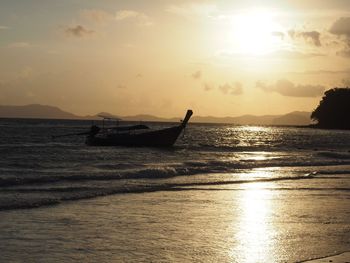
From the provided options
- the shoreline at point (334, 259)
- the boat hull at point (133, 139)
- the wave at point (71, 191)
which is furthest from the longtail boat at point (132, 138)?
the shoreline at point (334, 259)

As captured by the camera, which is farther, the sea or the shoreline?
the sea

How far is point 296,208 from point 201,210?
298 centimetres

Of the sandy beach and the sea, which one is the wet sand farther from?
the sea

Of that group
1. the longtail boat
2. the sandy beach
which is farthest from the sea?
the longtail boat

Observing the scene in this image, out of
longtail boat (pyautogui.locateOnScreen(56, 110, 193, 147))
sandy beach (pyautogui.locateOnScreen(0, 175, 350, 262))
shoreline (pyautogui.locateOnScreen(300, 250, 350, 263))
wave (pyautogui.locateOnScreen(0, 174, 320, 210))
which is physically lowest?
wave (pyautogui.locateOnScreen(0, 174, 320, 210))

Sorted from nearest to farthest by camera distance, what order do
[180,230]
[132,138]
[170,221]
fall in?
[180,230], [170,221], [132,138]

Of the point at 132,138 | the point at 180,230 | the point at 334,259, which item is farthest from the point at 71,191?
the point at 132,138

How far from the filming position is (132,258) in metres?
10.0

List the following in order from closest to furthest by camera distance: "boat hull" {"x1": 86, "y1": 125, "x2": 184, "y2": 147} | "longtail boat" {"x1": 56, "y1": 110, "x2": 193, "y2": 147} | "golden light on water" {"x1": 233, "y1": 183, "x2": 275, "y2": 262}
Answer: "golden light on water" {"x1": 233, "y1": 183, "x2": 275, "y2": 262} < "longtail boat" {"x1": 56, "y1": 110, "x2": 193, "y2": 147} < "boat hull" {"x1": 86, "y1": 125, "x2": 184, "y2": 147}

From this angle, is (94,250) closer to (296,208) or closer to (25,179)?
(296,208)

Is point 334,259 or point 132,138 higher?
point 132,138

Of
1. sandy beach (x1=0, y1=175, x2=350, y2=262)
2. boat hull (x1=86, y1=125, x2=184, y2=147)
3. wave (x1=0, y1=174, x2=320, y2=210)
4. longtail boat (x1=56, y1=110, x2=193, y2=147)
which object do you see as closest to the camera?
sandy beach (x1=0, y1=175, x2=350, y2=262)

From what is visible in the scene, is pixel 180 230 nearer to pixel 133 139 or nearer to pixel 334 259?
pixel 334 259

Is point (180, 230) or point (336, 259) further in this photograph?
point (180, 230)
